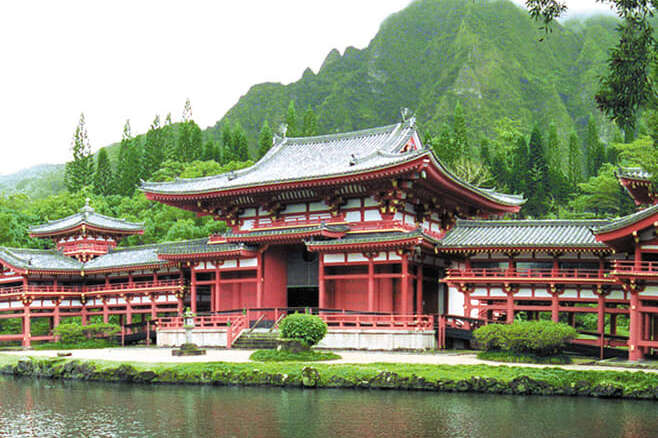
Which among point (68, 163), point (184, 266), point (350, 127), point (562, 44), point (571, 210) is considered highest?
point (562, 44)

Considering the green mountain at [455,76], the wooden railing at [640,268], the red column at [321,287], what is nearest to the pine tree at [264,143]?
the green mountain at [455,76]

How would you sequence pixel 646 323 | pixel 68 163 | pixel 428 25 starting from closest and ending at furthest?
pixel 646 323, pixel 68 163, pixel 428 25

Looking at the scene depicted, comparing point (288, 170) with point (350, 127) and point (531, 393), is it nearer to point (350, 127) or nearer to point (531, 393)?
point (531, 393)

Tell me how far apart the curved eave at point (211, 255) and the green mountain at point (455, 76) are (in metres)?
84.5

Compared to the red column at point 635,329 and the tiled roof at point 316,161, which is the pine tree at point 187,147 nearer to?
the tiled roof at point 316,161

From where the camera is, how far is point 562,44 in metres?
147

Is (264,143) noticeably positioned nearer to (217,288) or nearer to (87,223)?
(87,223)

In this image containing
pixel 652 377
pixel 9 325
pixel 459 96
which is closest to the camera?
pixel 652 377

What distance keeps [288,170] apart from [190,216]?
93.9 ft

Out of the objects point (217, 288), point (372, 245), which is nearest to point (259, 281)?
point (217, 288)

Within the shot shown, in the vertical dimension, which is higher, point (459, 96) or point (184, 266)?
point (459, 96)

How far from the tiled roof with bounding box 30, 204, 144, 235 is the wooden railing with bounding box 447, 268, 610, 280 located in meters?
25.0

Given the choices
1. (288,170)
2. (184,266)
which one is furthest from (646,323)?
(184,266)

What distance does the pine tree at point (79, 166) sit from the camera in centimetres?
8641
